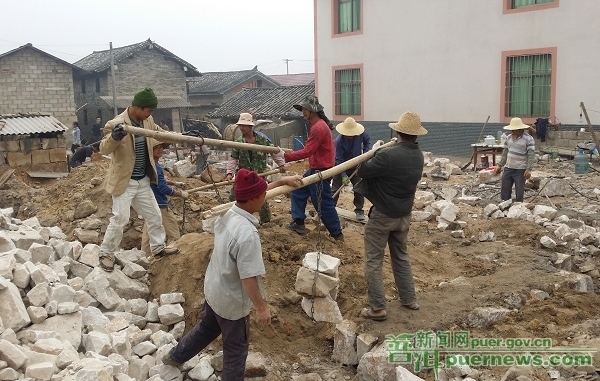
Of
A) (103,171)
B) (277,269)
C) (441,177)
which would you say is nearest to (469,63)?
(441,177)

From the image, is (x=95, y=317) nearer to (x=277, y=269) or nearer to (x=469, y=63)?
(x=277, y=269)

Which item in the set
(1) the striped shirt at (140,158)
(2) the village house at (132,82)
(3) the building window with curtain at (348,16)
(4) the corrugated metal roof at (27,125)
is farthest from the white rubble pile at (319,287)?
(2) the village house at (132,82)

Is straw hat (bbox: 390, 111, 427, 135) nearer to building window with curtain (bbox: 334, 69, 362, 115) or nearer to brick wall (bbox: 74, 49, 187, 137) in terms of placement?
building window with curtain (bbox: 334, 69, 362, 115)

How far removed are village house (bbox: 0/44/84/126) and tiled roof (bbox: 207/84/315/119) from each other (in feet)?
21.9

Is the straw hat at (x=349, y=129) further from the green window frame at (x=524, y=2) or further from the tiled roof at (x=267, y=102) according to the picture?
the tiled roof at (x=267, y=102)

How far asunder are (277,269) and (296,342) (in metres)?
0.95

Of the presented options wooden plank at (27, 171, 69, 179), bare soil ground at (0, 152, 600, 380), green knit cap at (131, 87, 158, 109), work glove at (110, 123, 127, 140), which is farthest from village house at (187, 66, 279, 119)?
work glove at (110, 123, 127, 140)

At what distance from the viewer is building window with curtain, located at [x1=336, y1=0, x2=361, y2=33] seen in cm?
2073

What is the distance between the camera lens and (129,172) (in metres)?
5.43

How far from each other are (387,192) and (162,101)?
82.4ft

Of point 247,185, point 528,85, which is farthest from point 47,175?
point 528,85

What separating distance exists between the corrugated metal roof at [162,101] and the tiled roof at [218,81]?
3.16m

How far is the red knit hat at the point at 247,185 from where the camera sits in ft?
12.3

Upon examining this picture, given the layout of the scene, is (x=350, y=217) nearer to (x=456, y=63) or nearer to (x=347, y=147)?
(x=347, y=147)
